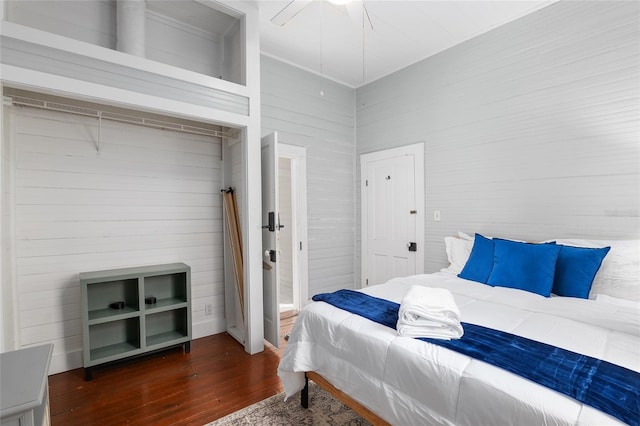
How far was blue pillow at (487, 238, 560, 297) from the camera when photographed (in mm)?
2406

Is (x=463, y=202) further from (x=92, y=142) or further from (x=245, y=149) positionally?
(x=92, y=142)

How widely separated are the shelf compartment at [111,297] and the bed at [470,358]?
1.65m

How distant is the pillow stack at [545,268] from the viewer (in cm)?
234

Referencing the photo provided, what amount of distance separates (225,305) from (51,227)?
1.75 meters

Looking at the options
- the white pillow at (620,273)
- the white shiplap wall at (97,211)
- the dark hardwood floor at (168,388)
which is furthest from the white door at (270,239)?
the white pillow at (620,273)

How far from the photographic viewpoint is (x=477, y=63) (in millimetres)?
3387

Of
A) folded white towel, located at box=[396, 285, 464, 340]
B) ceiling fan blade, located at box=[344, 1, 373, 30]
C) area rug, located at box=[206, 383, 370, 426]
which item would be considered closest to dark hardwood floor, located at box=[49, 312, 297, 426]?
area rug, located at box=[206, 383, 370, 426]

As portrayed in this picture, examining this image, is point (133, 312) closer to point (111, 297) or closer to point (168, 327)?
point (111, 297)

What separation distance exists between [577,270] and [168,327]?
11.9 ft

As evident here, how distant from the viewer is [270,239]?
3086 millimetres

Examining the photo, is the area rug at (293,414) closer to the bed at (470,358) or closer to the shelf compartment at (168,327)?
the bed at (470,358)

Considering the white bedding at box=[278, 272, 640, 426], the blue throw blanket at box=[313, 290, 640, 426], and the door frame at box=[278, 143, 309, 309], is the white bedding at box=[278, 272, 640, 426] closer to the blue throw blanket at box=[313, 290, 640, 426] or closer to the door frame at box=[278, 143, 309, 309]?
the blue throw blanket at box=[313, 290, 640, 426]

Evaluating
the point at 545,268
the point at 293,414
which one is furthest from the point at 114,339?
Answer: the point at 545,268

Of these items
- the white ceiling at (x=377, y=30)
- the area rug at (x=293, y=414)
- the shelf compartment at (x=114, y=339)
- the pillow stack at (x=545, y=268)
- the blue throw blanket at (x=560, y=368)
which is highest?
the white ceiling at (x=377, y=30)
